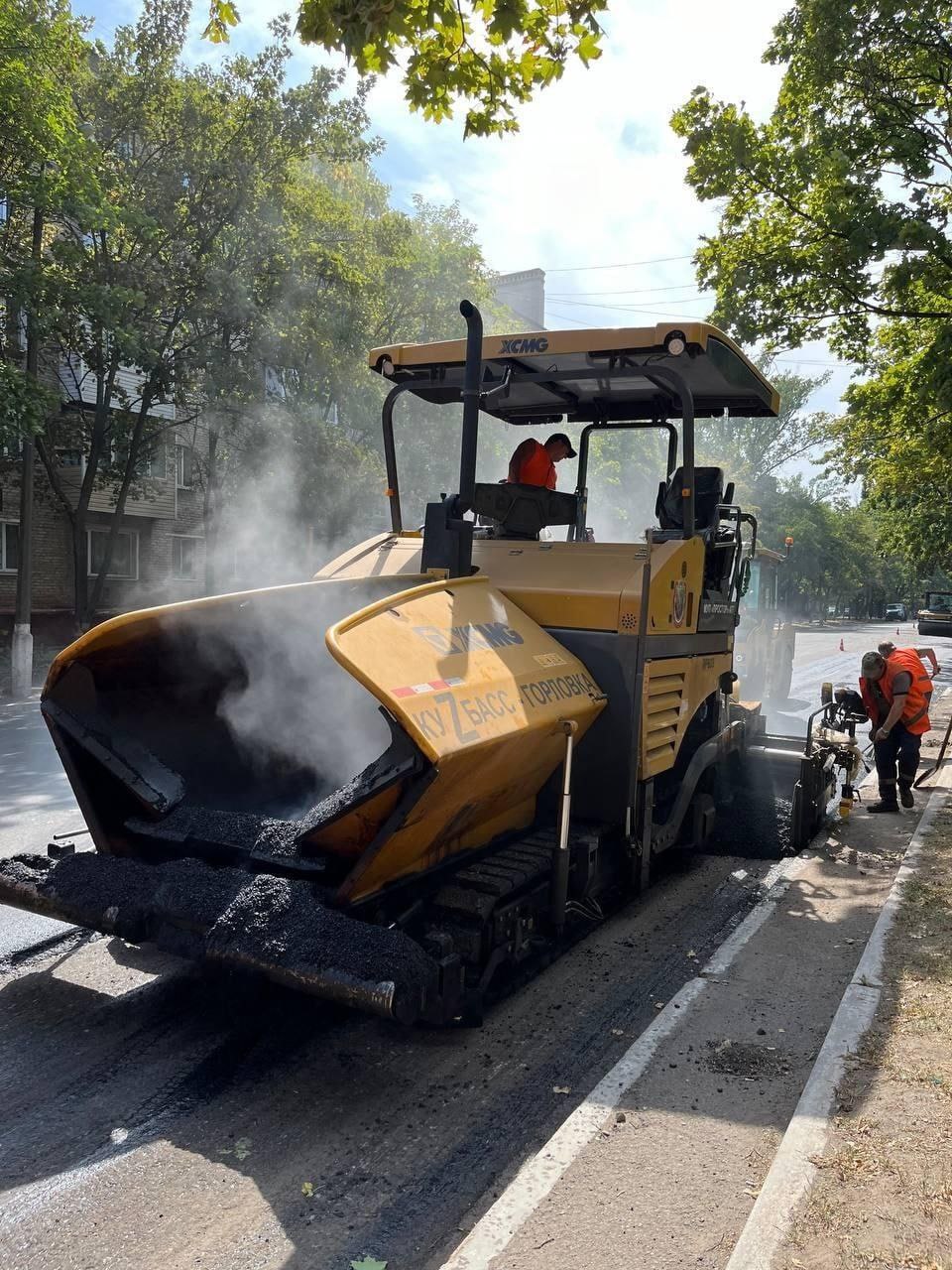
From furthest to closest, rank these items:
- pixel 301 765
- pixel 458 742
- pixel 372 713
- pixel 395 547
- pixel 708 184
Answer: pixel 708 184 → pixel 395 547 → pixel 301 765 → pixel 372 713 → pixel 458 742

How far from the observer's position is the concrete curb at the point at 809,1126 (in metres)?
2.51

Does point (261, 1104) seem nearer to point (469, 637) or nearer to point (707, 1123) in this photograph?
point (707, 1123)

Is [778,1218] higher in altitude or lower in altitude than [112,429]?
lower

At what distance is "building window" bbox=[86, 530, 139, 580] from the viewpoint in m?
24.2

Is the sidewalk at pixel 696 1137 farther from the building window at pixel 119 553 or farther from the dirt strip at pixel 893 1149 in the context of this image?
the building window at pixel 119 553

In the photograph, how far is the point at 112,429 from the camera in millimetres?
17828

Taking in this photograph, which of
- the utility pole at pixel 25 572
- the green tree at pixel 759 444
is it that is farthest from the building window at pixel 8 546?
the green tree at pixel 759 444

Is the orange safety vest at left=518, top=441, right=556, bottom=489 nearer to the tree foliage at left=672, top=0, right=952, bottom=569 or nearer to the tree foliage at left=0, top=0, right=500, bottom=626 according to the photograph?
the tree foliage at left=672, top=0, right=952, bottom=569

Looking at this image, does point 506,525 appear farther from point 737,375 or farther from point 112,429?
point 112,429

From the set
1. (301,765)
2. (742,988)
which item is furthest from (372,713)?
(742,988)

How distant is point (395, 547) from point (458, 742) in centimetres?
228

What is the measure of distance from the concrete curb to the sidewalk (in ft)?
0.20

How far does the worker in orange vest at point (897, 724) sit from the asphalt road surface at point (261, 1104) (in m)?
3.78

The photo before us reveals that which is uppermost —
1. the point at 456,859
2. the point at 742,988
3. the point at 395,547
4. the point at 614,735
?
the point at 395,547
